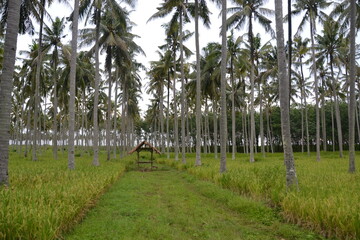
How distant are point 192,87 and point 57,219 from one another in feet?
88.7

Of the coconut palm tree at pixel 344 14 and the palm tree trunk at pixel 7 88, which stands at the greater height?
the coconut palm tree at pixel 344 14

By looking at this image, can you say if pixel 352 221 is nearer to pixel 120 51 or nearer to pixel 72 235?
pixel 72 235

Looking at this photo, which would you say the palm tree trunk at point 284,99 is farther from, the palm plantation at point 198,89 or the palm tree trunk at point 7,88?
the palm tree trunk at point 7,88

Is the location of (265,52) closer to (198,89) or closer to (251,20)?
(251,20)

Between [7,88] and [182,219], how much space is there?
267 inches

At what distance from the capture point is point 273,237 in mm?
5336

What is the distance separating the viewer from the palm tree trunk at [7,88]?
25.7 feet

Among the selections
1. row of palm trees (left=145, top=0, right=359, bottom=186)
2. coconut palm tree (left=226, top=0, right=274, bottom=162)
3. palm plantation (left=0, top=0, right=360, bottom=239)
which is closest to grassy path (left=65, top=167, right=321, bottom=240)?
palm plantation (left=0, top=0, right=360, bottom=239)

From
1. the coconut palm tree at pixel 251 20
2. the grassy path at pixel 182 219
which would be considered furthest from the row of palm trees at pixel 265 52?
the grassy path at pixel 182 219

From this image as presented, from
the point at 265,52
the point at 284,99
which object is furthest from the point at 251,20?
the point at 284,99

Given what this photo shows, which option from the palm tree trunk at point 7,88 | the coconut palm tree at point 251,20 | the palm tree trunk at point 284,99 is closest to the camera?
the palm tree trunk at point 7,88

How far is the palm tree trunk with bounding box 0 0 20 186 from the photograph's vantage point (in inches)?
309

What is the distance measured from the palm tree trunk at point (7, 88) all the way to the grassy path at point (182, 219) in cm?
325

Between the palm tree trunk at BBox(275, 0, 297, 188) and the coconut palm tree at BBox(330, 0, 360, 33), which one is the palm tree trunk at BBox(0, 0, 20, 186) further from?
the coconut palm tree at BBox(330, 0, 360, 33)
